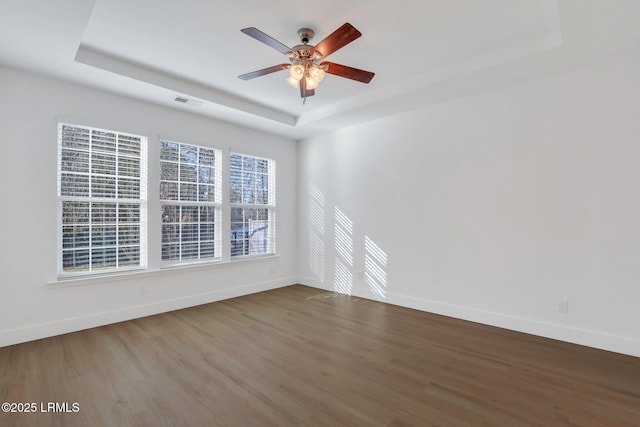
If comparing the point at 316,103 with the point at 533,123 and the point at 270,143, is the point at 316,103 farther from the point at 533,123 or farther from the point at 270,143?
the point at 533,123

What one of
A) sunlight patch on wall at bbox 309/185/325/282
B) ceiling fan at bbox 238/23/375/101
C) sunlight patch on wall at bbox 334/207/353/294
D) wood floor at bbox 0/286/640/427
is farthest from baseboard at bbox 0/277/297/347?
ceiling fan at bbox 238/23/375/101

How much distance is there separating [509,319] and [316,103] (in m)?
3.69

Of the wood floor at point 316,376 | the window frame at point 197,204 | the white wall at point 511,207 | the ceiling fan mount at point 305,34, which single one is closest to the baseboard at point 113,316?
the wood floor at point 316,376

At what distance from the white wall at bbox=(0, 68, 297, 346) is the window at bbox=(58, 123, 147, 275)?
0.35ft

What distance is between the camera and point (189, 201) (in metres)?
4.59

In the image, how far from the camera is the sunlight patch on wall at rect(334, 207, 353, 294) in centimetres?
519

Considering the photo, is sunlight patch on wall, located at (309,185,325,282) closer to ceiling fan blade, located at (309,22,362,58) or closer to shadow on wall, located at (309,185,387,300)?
shadow on wall, located at (309,185,387,300)

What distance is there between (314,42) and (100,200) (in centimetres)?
304

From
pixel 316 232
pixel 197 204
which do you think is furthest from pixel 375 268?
pixel 197 204

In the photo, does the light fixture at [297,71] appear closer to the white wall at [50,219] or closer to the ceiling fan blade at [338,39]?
the ceiling fan blade at [338,39]

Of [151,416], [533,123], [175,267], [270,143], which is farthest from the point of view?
[270,143]

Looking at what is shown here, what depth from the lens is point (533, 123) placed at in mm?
3465

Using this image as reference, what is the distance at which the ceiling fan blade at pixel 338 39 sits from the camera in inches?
85.8

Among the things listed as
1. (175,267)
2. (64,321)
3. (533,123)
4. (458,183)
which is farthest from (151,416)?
(533,123)
